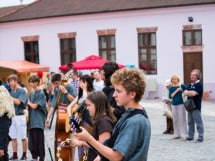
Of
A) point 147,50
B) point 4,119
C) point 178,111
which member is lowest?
point 178,111

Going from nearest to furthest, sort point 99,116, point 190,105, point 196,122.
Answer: point 99,116 → point 190,105 → point 196,122

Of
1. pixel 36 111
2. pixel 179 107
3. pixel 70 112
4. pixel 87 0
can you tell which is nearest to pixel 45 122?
pixel 36 111

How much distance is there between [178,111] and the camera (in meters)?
10.6

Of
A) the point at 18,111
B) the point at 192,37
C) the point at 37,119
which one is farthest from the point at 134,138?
the point at 192,37

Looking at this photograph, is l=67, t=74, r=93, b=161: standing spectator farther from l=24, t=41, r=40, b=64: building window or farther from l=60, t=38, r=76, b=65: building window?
l=24, t=41, r=40, b=64: building window

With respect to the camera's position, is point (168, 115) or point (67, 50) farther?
point (67, 50)

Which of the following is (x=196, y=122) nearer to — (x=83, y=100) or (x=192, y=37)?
(x=83, y=100)

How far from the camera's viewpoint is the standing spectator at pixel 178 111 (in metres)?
10.5

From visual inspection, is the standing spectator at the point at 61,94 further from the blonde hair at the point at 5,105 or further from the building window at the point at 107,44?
the building window at the point at 107,44

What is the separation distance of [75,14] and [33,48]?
3906 mm

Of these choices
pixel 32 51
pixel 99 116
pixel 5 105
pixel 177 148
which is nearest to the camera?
pixel 99 116

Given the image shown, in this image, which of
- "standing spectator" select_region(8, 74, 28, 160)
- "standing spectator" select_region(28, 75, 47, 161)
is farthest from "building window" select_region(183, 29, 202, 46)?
"standing spectator" select_region(28, 75, 47, 161)

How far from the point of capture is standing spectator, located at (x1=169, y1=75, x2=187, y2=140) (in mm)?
10469

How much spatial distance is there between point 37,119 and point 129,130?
4.91 metres
